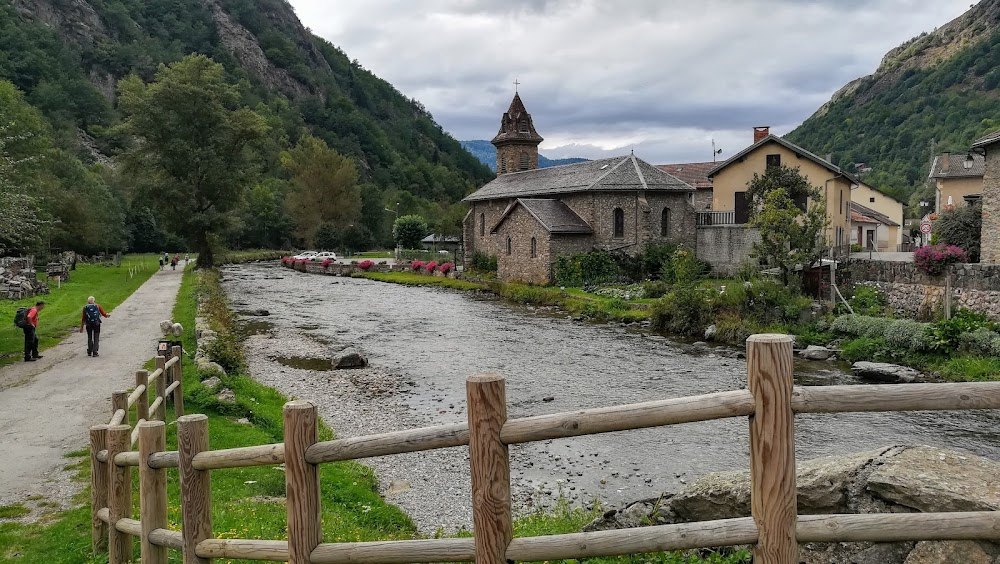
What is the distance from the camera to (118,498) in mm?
5984

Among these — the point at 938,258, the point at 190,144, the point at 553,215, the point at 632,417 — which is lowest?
the point at 632,417

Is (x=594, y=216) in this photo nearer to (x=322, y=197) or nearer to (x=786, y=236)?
(x=786, y=236)

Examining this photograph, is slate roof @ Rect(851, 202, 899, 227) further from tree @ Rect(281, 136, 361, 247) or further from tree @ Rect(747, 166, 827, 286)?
tree @ Rect(281, 136, 361, 247)

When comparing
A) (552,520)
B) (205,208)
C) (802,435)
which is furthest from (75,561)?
(205,208)

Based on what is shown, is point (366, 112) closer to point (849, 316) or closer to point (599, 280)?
point (599, 280)

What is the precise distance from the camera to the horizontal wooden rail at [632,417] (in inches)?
135

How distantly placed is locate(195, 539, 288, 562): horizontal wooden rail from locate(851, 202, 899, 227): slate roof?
2100 inches

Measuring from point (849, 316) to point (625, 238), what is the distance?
20.0m

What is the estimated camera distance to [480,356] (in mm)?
22094

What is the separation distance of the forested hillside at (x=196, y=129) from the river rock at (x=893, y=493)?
741 inches

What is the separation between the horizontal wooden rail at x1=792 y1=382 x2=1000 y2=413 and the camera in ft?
10.9

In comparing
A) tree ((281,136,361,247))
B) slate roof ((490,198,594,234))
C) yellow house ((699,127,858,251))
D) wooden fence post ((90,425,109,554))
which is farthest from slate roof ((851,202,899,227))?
tree ((281,136,361,247))

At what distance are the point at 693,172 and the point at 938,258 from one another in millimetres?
38008

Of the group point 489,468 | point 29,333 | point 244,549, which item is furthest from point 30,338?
point 489,468
